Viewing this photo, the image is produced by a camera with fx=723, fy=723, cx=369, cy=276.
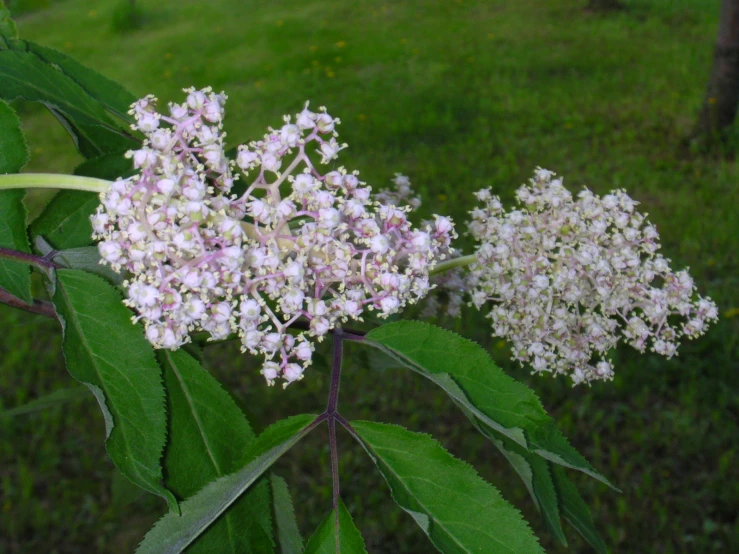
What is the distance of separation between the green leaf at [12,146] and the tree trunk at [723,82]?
21.9 feet

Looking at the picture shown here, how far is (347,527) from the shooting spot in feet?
3.36

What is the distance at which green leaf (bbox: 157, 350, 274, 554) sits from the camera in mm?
1044

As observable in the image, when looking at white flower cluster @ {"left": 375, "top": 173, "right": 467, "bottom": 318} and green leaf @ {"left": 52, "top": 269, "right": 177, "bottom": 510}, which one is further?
white flower cluster @ {"left": 375, "top": 173, "right": 467, "bottom": 318}

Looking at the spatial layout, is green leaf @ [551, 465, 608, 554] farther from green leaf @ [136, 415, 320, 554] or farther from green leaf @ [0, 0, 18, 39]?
green leaf @ [0, 0, 18, 39]

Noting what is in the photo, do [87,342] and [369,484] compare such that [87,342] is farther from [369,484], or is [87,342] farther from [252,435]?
[369,484]

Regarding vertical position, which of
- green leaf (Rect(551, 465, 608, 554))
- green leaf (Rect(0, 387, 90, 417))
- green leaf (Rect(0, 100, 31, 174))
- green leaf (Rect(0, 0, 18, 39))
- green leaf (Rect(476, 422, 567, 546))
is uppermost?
green leaf (Rect(0, 0, 18, 39))

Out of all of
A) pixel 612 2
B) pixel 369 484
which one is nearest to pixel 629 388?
pixel 369 484

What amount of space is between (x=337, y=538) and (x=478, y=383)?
296mm

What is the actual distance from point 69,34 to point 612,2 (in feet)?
26.5

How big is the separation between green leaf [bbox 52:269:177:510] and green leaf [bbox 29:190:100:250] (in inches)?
6.7

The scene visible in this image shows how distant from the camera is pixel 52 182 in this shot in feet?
3.11

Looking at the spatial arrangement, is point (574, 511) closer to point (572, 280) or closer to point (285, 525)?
point (572, 280)

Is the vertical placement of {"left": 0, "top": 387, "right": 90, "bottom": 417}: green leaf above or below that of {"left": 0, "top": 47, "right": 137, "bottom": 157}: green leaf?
below

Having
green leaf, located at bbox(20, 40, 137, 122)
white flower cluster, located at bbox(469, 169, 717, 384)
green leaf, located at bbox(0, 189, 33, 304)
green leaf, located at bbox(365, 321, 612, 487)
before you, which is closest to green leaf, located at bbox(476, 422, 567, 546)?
green leaf, located at bbox(365, 321, 612, 487)
